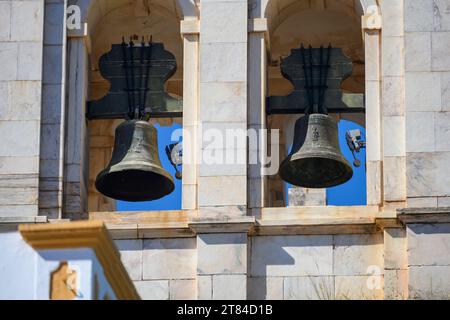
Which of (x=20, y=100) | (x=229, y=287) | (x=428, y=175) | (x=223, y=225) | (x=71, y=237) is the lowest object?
(x=71, y=237)

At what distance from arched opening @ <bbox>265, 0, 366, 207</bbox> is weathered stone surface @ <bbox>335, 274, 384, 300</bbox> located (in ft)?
9.87

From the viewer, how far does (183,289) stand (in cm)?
5397

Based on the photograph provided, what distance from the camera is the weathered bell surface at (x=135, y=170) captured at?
55.0 meters

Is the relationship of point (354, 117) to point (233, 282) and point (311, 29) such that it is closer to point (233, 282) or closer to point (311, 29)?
point (311, 29)

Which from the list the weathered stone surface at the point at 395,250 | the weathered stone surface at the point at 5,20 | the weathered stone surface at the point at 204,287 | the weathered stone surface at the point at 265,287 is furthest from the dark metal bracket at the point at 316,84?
the weathered stone surface at the point at 5,20

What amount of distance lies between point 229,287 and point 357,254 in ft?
5.88

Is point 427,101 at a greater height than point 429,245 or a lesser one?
greater

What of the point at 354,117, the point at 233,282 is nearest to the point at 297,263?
the point at 233,282

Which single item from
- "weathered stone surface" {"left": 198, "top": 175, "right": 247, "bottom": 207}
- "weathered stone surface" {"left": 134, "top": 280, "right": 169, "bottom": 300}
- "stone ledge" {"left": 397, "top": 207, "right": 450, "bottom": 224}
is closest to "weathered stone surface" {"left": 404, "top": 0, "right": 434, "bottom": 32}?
"stone ledge" {"left": 397, "top": 207, "right": 450, "bottom": 224}

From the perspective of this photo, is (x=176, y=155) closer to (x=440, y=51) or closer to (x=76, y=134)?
(x=76, y=134)

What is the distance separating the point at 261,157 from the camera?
179 ft

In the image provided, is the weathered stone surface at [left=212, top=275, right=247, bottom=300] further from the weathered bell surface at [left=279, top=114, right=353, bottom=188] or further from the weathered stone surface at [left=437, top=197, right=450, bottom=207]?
the weathered stone surface at [left=437, top=197, right=450, bottom=207]

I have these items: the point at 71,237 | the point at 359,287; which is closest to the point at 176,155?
the point at 359,287

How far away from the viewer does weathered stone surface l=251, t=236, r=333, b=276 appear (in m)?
54.0
